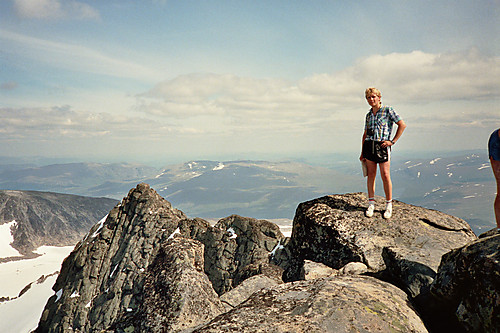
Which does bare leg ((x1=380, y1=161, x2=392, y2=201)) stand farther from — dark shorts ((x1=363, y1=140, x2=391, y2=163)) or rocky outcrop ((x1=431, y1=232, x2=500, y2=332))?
rocky outcrop ((x1=431, y1=232, x2=500, y2=332))

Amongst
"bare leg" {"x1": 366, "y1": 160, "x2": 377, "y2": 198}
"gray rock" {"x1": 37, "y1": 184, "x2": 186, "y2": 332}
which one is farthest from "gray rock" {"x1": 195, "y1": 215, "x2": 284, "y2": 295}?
"bare leg" {"x1": 366, "y1": 160, "x2": 377, "y2": 198}

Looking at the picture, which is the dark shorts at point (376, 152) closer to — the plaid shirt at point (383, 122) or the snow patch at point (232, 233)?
the plaid shirt at point (383, 122)

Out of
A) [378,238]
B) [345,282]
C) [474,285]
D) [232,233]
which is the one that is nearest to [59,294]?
[232,233]

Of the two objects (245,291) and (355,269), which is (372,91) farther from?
(245,291)

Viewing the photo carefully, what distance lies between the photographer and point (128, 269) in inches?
2482

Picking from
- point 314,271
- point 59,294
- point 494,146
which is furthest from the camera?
point 59,294

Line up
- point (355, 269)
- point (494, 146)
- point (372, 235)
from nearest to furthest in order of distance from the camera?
point (355, 269)
point (494, 146)
point (372, 235)

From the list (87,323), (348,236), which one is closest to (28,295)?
(87,323)

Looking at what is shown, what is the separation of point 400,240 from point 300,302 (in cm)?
702

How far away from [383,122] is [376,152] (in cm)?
137

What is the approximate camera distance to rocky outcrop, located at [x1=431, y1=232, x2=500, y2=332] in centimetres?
561

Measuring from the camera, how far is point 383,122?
13008mm

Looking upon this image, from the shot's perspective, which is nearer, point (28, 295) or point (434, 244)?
point (434, 244)

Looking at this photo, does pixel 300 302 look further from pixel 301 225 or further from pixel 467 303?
pixel 301 225
